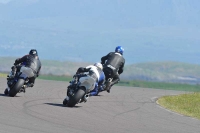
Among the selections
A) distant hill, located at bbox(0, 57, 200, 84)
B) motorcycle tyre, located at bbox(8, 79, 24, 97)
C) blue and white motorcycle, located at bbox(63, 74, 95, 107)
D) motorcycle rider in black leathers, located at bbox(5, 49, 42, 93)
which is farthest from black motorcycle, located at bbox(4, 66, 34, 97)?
distant hill, located at bbox(0, 57, 200, 84)

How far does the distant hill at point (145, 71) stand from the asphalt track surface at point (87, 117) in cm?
11464

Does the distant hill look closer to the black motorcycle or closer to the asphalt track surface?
the black motorcycle

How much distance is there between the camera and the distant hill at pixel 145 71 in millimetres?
151125

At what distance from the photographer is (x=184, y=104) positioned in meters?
24.9

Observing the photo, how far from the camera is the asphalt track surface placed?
15.2m

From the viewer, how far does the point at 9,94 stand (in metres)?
22.3

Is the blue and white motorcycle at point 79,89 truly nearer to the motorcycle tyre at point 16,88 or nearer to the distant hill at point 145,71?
the motorcycle tyre at point 16,88

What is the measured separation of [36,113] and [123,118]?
2.18 meters

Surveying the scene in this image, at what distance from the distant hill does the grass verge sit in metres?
109

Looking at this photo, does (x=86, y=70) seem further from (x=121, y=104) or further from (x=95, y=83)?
(x=121, y=104)

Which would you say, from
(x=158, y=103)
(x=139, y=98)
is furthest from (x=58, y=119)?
(x=139, y=98)

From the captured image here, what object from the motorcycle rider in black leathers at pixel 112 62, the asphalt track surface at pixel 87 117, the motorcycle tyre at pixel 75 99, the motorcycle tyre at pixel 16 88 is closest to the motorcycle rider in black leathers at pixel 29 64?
the asphalt track surface at pixel 87 117

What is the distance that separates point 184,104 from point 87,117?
25.3ft

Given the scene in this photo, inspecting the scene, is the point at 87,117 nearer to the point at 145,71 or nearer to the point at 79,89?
the point at 79,89
